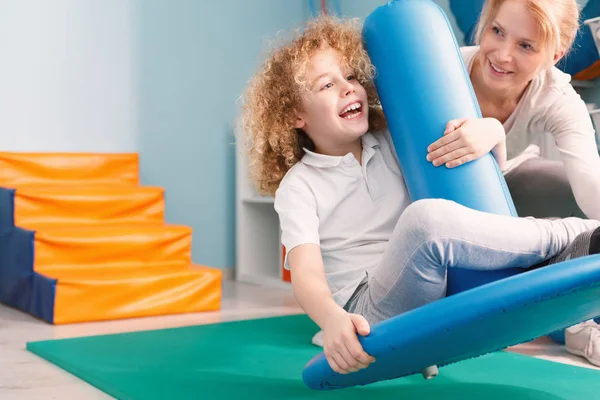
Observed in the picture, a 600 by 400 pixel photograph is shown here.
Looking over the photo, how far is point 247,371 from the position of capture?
4.99 ft

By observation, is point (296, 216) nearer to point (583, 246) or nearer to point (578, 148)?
point (583, 246)

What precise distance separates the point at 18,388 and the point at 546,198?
4.46 feet

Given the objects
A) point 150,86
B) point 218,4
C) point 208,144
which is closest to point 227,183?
point 208,144

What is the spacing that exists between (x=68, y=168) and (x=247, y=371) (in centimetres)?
151

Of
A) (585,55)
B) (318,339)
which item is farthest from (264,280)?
(585,55)

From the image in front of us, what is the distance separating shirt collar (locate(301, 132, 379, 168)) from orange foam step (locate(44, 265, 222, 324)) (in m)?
0.99

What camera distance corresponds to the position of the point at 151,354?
1.70 metres

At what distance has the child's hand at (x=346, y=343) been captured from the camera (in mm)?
1066

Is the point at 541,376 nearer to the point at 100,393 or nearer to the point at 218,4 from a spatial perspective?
the point at 100,393

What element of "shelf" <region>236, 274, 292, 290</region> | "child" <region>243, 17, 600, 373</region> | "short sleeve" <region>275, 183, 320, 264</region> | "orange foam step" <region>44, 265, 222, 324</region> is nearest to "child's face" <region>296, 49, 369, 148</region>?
A: "child" <region>243, 17, 600, 373</region>

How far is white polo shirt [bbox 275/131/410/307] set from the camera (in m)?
1.43

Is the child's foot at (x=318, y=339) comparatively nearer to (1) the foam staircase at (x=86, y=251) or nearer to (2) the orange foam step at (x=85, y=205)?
(1) the foam staircase at (x=86, y=251)

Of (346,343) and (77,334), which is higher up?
(346,343)

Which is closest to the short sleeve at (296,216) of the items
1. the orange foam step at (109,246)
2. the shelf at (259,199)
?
the orange foam step at (109,246)
